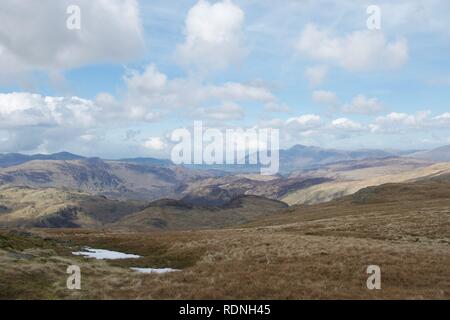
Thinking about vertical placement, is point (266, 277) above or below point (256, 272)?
above

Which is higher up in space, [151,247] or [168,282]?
[168,282]

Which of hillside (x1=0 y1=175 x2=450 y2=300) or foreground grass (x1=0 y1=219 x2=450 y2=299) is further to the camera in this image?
Answer: hillside (x1=0 y1=175 x2=450 y2=300)

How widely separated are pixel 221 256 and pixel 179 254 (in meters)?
7.60

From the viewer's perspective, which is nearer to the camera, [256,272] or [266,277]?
[266,277]

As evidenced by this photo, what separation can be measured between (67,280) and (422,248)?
31.4 meters

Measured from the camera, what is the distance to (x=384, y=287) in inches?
899

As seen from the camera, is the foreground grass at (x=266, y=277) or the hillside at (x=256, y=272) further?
the hillside at (x=256, y=272)

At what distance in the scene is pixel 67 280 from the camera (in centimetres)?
2539
